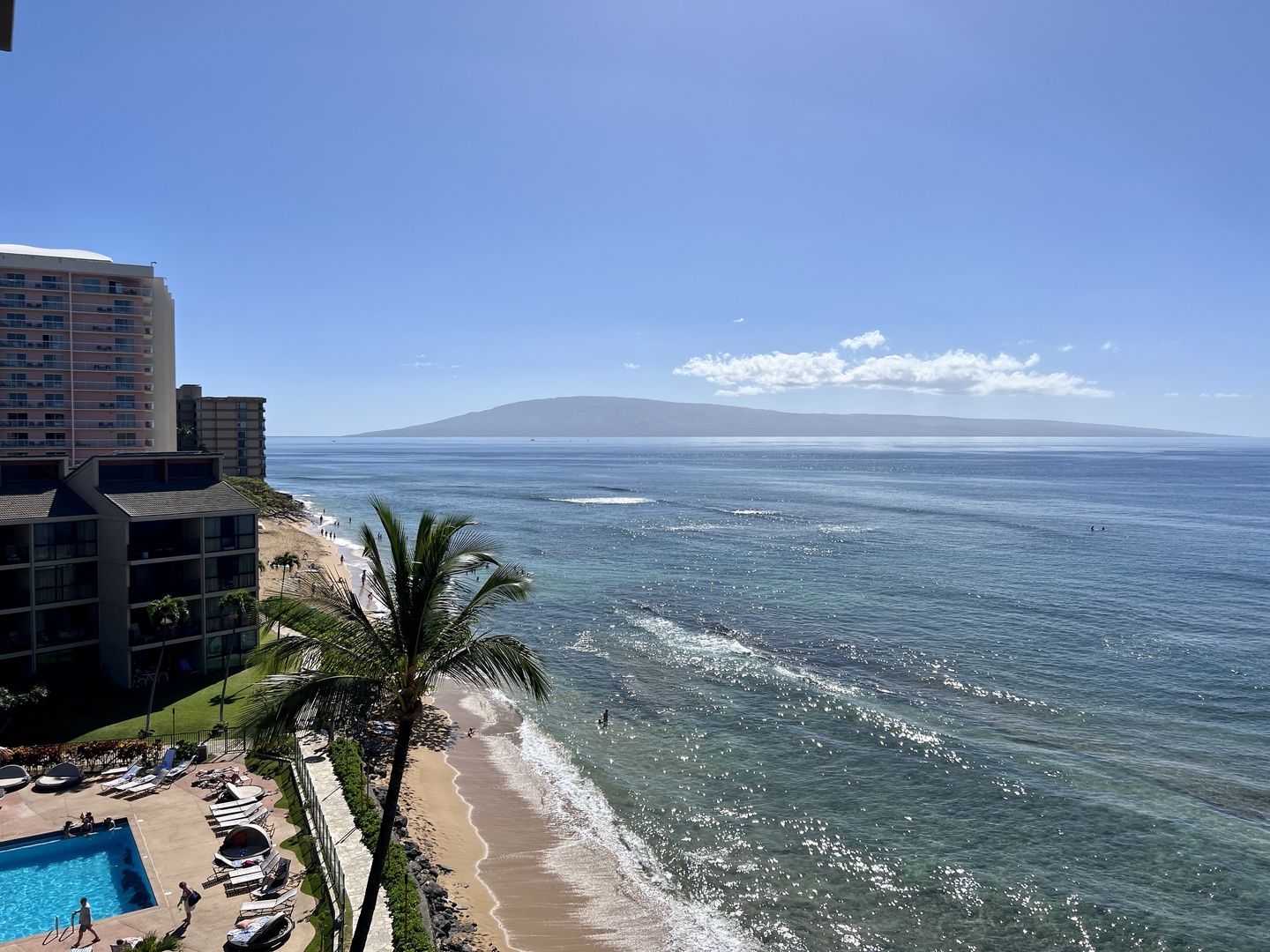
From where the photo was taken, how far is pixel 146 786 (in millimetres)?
29375

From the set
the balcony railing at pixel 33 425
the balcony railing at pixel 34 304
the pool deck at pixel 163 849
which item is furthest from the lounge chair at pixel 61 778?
the balcony railing at pixel 34 304

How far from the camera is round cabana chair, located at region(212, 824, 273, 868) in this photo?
81.4 ft

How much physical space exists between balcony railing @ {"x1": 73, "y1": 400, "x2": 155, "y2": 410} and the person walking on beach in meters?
81.1

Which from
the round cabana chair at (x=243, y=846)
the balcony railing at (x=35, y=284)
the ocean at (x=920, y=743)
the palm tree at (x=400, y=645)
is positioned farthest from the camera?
the balcony railing at (x=35, y=284)

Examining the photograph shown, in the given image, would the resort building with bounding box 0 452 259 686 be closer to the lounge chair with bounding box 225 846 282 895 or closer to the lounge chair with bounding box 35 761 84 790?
the lounge chair with bounding box 35 761 84 790

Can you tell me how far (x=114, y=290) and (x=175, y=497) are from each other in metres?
61.2

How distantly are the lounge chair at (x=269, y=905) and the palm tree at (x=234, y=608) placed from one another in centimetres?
1560

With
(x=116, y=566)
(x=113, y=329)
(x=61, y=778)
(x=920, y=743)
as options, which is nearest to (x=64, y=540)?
(x=116, y=566)

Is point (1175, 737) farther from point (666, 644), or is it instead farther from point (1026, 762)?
point (666, 644)

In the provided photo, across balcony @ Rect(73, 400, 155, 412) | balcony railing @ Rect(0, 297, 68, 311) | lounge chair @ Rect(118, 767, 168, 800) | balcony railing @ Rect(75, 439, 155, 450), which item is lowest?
lounge chair @ Rect(118, 767, 168, 800)

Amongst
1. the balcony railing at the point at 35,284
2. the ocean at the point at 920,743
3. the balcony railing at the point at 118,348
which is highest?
the balcony railing at the point at 35,284

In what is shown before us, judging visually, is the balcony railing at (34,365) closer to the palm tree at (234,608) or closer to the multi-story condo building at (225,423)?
the multi-story condo building at (225,423)

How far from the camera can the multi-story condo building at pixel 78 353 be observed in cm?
8244

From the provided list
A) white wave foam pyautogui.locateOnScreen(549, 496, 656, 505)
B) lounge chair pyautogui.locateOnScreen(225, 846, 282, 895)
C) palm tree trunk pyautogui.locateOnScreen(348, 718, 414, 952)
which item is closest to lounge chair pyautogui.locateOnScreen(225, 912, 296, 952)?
lounge chair pyautogui.locateOnScreen(225, 846, 282, 895)
